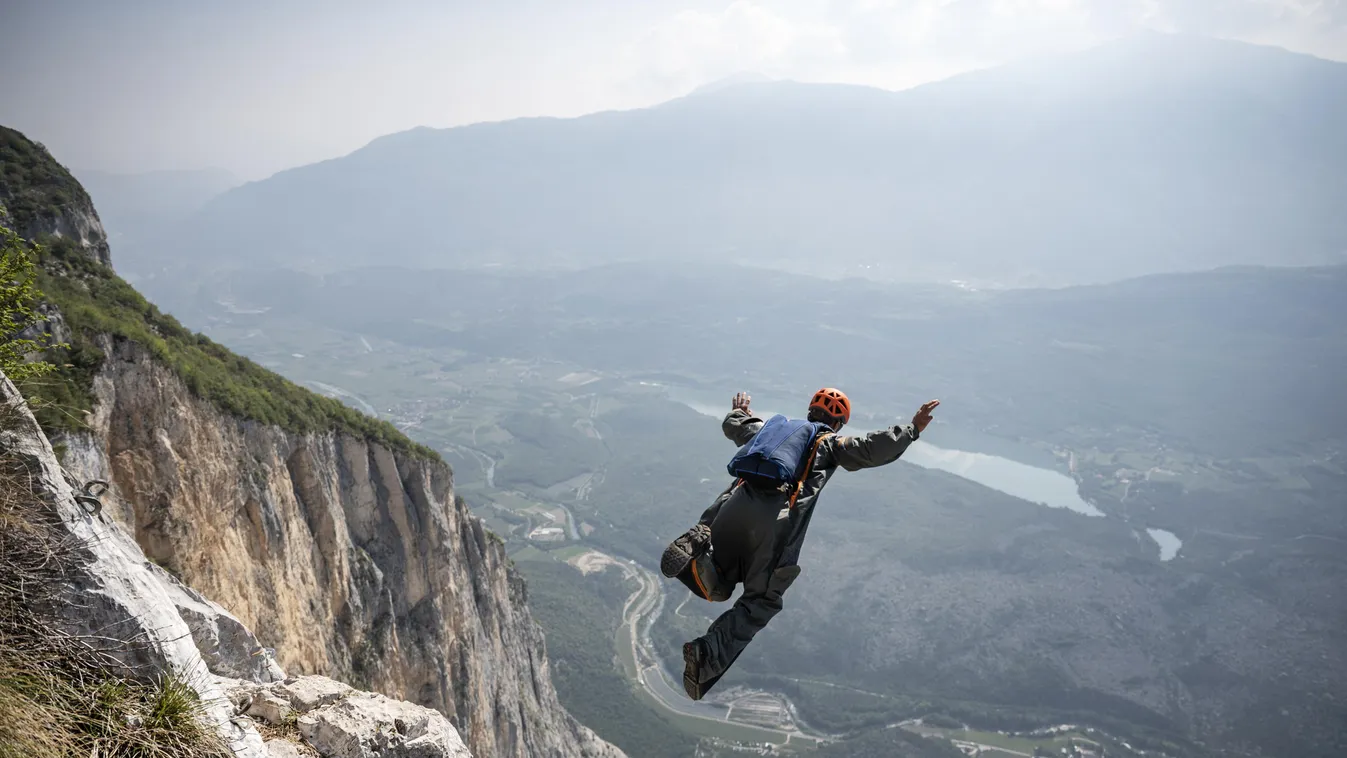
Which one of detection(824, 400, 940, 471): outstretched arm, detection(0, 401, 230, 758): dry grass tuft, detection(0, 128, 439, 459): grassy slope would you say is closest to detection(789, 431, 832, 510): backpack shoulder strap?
detection(824, 400, 940, 471): outstretched arm

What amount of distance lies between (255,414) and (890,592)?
9454 centimetres

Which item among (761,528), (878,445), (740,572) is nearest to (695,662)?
(740,572)

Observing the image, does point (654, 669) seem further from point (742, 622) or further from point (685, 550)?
point (685, 550)

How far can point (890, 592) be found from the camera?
323 ft

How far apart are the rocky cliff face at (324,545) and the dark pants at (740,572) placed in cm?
887

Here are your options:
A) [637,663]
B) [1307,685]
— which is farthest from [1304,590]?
[637,663]

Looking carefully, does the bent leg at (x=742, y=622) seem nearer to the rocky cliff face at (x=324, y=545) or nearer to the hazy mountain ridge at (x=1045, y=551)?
the rocky cliff face at (x=324, y=545)

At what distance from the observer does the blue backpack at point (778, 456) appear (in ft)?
22.3

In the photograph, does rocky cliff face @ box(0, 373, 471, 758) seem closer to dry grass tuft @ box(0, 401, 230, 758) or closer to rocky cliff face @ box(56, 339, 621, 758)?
dry grass tuft @ box(0, 401, 230, 758)

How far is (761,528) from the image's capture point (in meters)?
6.93

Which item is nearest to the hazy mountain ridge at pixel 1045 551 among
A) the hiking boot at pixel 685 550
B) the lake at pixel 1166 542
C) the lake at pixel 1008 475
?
the lake at pixel 1166 542

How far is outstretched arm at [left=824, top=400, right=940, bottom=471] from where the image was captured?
6816 mm

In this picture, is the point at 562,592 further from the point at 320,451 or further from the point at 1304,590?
the point at 1304,590

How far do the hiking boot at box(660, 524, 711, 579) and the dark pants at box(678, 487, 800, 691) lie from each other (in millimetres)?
94
